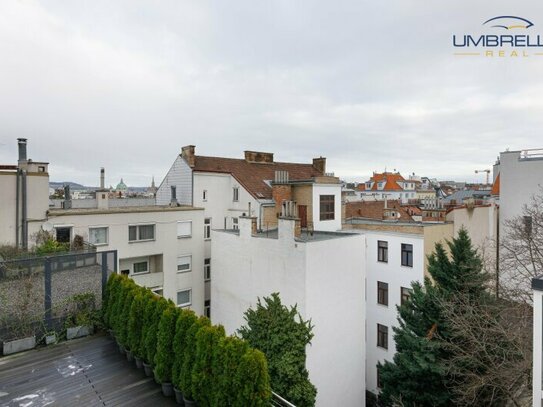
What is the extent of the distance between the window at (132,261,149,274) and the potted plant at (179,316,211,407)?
573 inches

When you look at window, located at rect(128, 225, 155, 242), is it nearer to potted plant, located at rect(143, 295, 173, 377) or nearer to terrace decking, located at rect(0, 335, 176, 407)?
terrace decking, located at rect(0, 335, 176, 407)

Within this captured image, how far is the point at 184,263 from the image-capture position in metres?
20.8

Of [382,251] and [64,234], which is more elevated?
[64,234]

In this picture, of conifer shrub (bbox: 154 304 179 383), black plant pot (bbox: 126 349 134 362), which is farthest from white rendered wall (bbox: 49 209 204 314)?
conifer shrub (bbox: 154 304 179 383)

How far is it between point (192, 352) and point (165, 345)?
682 millimetres

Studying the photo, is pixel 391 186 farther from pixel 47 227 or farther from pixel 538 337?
pixel 538 337

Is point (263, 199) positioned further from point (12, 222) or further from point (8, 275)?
point (8, 275)

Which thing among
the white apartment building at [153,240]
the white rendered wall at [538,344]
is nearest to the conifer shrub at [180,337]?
the white rendered wall at [538,344]

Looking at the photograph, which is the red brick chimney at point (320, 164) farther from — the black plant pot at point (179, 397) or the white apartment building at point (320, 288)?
the black plant pot at point (179, 397)

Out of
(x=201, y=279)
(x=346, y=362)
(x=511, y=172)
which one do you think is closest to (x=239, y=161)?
(x=201, y=279)

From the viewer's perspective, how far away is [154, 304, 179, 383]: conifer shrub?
253 inches

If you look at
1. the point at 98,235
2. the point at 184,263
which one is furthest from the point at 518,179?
the point at 98,235

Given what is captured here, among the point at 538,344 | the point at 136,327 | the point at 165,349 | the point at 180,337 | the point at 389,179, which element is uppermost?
the point at 389,179

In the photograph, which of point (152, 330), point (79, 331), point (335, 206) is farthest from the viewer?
point (335, 206)
